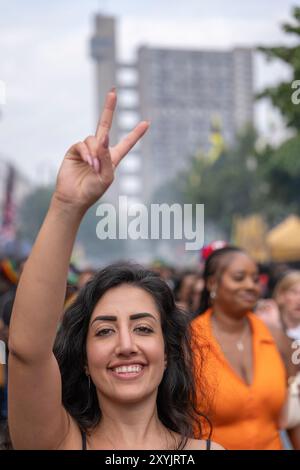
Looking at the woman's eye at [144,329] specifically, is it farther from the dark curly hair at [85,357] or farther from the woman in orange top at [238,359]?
the woman in orange top at [238,359]

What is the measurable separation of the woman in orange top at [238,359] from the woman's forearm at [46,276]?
2.74 ft

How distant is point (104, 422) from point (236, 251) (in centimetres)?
203

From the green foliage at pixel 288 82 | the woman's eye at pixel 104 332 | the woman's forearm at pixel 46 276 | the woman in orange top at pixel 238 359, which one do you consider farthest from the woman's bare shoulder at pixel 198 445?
the green foliage at pixel 288 82

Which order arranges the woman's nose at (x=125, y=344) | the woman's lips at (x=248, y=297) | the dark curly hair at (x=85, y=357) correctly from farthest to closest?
1. the woman's lips at (x=248, y=297)
2. the dark curly hair at (x=85, y=357)
3. the woman's nose at (x=125, y=344)

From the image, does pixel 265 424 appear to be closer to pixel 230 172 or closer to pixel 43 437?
pixel 43 437

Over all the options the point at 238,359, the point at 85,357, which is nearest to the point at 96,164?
the point at 85,357

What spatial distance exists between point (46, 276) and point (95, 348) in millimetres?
364

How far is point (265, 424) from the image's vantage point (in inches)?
122

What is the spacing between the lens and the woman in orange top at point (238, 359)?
3023 millimetres

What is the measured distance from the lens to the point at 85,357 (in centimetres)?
205

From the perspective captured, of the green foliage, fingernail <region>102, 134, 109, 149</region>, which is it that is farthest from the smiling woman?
the green foliage

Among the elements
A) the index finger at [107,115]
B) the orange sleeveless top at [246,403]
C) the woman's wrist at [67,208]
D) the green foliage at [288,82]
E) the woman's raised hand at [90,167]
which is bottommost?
the orange sleeveless top at [246,403]

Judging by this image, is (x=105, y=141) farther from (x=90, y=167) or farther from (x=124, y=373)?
(x=124, y=373)
